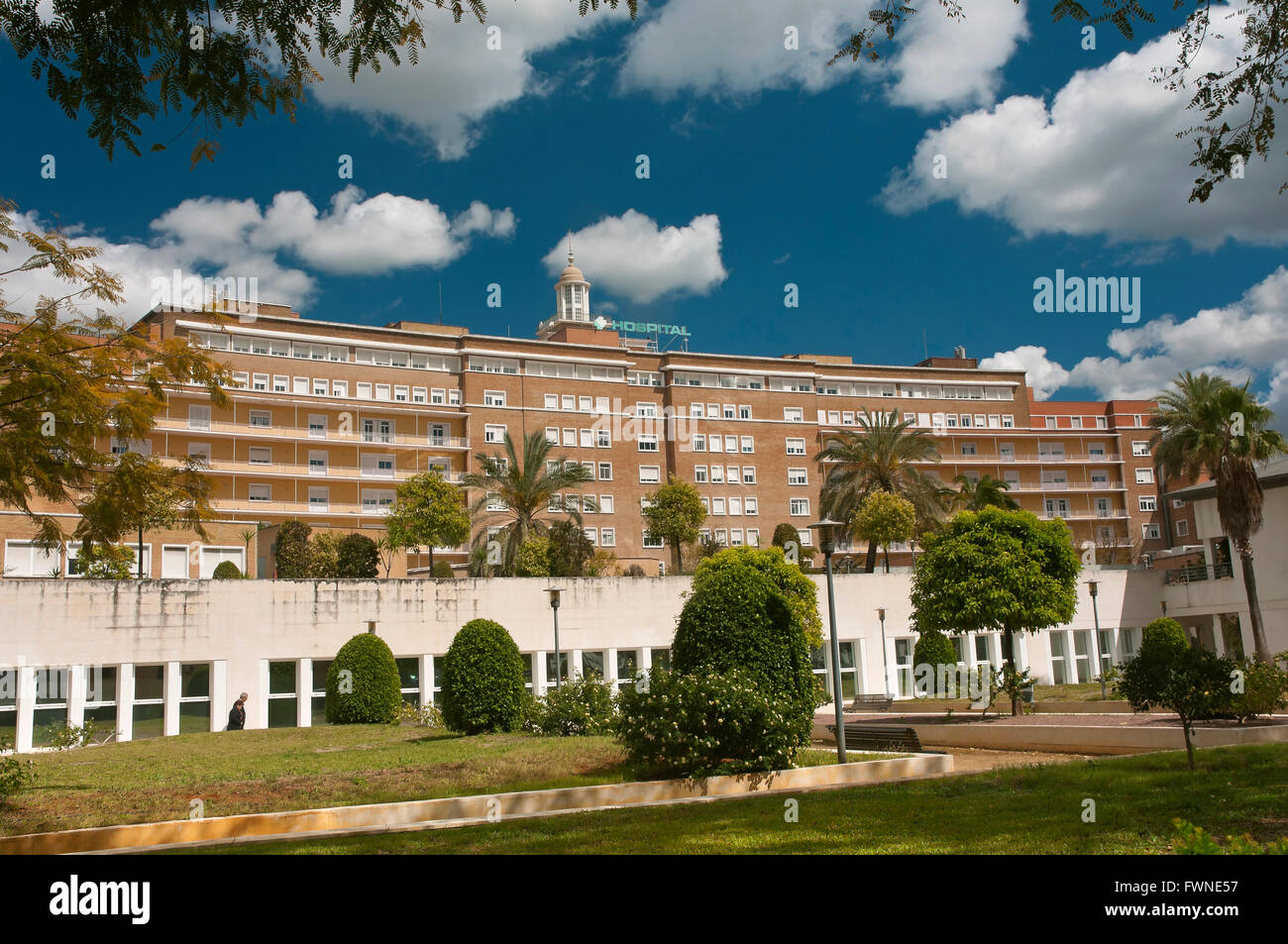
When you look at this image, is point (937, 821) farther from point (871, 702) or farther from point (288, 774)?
point (871, 702)

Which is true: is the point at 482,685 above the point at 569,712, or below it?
above

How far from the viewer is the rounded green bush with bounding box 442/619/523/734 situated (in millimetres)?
21219

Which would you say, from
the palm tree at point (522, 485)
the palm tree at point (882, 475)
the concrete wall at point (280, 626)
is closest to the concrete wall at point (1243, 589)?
the palm tree at point (882, 475)

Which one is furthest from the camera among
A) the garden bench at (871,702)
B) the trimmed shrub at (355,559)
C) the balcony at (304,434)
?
the balcony at (304,434)

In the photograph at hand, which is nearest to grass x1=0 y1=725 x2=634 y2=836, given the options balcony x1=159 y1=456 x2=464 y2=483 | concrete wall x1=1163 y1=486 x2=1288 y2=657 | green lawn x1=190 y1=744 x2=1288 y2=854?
green lawn x1=190 y1=744 x2=1288 y2=854

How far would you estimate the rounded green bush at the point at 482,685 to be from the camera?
2122 cm

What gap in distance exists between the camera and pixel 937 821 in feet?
33.3

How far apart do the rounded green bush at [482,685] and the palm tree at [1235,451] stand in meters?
29.5

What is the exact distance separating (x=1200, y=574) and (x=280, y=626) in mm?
39700

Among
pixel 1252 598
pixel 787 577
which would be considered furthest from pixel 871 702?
pixel 1252 598

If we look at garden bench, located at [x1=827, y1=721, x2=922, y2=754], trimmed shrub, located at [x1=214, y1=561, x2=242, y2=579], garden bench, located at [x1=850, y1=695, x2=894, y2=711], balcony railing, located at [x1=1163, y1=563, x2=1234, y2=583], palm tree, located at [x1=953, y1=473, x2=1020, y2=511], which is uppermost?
palm tree, located at [x1=953, y1=473, x2=1020, y2=511]

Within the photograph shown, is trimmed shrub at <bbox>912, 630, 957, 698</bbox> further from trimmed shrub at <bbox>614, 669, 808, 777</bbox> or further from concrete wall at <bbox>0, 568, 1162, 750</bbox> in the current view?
trimmed shrub at <bbox>614, 669, 808, 777</bbox>

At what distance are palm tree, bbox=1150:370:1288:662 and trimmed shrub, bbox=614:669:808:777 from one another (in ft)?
97.7

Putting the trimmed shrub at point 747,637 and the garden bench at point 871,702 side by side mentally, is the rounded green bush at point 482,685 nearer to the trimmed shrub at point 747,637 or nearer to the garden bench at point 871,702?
the trimmed shrub at point 747,637
